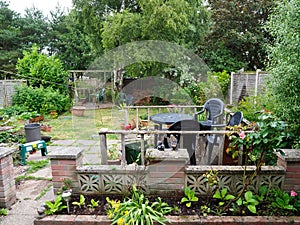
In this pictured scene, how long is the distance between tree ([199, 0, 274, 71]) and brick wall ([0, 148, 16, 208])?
9590mm

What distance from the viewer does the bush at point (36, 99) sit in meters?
7.25

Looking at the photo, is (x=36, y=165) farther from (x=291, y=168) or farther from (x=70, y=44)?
(x=70, y=44)

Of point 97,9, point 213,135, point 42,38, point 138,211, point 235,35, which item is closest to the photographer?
point 138,211

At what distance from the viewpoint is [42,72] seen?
798cm

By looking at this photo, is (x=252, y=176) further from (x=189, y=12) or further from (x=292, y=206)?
(x=189, y=12)

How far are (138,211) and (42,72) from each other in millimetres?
7409

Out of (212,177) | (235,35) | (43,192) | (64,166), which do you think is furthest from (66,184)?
(235,35)

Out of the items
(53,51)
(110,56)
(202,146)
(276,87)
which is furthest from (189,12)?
(53,51)

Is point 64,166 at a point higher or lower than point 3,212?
higher

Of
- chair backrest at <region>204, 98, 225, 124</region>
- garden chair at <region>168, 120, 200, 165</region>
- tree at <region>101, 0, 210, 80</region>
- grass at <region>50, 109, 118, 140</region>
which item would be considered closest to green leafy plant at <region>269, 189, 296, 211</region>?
garden chair at <region>168, 120, 200, 165</region>

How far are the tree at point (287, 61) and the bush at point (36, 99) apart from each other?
6.78 metres

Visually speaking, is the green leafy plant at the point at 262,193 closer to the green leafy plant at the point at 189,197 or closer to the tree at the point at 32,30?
the green leafy plant at the point at 189,197

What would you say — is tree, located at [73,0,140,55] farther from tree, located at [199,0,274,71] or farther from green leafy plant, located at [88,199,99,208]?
green leafy plant, located at [88,199,99,208]

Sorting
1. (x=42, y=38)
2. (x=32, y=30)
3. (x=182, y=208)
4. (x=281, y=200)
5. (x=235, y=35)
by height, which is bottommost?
(x=182, y=208)
